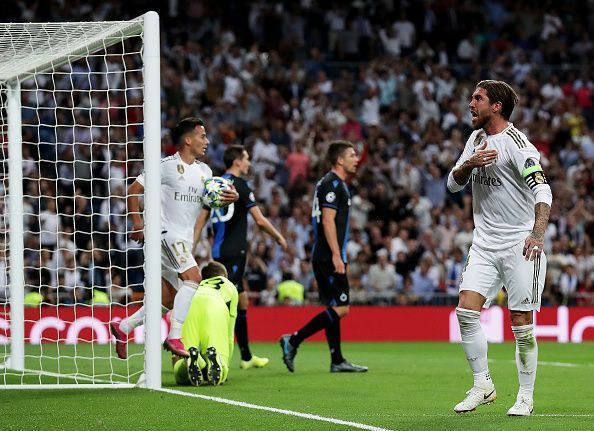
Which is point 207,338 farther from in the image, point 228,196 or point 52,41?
point 52,41

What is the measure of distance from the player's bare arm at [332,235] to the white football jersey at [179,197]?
5.94 ft

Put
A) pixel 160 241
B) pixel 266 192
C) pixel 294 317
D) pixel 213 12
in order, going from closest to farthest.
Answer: pixel 160 241 → pixel 294 317 → pixel 266 192 → pixel 213 12

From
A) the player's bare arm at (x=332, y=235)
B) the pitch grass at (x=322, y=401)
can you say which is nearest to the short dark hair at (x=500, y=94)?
the pitch grass at (x=322, y=401)

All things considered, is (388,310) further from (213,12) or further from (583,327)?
(213,12)

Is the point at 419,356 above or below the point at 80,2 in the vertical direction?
below

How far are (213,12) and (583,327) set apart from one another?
10.6 m

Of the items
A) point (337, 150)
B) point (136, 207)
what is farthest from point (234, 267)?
point (136, 207)

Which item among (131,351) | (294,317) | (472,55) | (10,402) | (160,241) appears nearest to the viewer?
(10,402)

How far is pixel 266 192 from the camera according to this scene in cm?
2259

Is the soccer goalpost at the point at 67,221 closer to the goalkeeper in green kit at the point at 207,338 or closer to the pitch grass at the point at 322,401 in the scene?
the goalkeeper in green kit at the point at 207,338

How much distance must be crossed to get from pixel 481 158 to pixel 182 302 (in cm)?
378

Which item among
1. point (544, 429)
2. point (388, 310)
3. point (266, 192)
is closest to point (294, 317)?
point (388, 310)

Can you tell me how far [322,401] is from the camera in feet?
30.4

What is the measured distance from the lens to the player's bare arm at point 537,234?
25.5 feet
